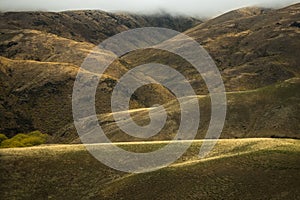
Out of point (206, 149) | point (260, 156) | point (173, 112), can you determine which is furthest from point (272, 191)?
point (173, 112)

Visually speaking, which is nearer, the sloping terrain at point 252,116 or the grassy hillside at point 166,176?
the grassy hillside at point 166,176

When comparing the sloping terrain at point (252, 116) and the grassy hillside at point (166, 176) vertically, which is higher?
the grassy hillside at point (166, 176)

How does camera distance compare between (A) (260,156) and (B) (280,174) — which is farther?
(A) (260,156)

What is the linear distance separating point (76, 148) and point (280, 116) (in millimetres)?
65054

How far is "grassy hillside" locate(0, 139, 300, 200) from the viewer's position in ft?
197

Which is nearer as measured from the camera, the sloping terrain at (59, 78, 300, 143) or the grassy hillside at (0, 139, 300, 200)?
the grassy hillside at (0, 139, 300, 200)

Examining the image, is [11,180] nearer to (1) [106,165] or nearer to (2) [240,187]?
(1) [106,165]

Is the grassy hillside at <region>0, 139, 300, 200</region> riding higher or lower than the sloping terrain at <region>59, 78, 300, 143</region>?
higher

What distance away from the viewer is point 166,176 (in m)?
65.7

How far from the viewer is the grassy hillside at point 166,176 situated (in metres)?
60.2

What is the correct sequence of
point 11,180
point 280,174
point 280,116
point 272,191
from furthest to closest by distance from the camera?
point 280,116
point 11,180
point 280,174
point 272,191

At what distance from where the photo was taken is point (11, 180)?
67.1 m

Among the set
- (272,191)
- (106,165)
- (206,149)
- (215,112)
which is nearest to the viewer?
(272,191)

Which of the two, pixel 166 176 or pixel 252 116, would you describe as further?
pixel 252 116
